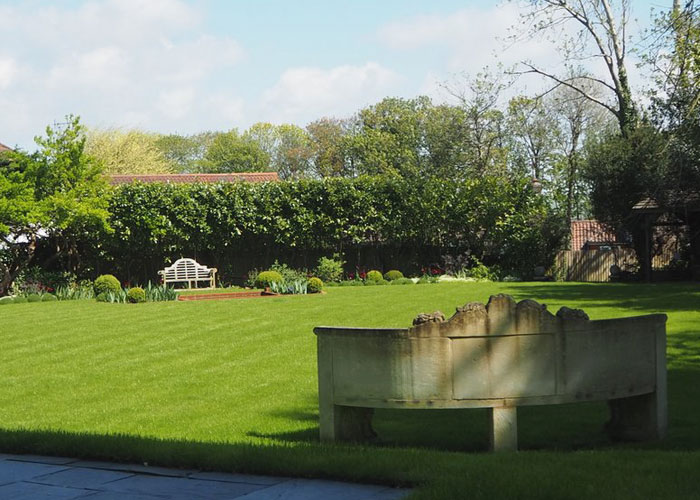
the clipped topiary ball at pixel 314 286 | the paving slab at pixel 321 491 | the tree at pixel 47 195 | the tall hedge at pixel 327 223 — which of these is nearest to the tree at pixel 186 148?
the tall hedge at pixel 327 223

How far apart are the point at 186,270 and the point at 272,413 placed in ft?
72.3

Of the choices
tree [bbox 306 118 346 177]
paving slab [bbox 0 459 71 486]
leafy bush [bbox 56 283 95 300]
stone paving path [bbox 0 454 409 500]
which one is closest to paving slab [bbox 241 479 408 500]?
stone paving path [bbox 0 454 409 500]

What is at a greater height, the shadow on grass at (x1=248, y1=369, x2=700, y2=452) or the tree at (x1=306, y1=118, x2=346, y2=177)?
the tree at (x1=306, y1=118, x2=346, y2=177)

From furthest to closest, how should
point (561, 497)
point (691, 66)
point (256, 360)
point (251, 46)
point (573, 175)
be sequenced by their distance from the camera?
point (573, 175) → point (251, 46) → point (691, 66) → point (256, 360) → point (561, 497)

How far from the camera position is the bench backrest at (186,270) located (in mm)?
29438

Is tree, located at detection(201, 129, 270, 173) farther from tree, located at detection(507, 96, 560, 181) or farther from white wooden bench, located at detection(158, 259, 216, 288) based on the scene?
white wooden bench, located at detection(158, 259, 216, 288)

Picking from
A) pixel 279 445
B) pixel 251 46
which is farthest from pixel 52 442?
pixel 251 46

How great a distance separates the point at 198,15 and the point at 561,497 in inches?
584

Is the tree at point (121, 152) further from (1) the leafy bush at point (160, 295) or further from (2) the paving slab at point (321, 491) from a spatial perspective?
(2) the paving slab at point (321, 491)

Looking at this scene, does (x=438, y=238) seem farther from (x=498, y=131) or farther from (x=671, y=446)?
(x=671, y=446)

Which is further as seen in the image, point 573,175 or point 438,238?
point 573,175

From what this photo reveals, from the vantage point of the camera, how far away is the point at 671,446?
6199 millimetres

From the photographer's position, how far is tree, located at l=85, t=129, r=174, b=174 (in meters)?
53.5

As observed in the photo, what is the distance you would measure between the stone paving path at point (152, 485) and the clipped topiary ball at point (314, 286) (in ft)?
62.1
